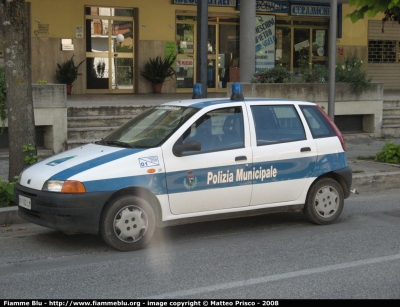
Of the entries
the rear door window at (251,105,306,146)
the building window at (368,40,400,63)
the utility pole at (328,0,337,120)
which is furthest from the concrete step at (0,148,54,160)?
the building window at (368,40,400,63)

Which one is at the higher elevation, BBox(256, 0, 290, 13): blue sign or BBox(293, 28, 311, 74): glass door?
BBox(256, 0, 290, 13): blue sign

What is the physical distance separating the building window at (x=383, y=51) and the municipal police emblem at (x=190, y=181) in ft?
64.8

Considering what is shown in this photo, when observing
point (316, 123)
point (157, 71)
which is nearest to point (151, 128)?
point (316, 123)

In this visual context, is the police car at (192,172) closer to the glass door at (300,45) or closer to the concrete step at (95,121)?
the concrete step at (95,121)

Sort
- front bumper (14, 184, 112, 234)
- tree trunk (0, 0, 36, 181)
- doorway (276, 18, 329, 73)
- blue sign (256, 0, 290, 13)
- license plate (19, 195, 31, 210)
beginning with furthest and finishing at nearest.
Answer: doorway (276, 18, 329, 73) → blue sign (256, 0, 290, 13) → tree trunk (0, 0, 36, 181) → license plate (19, 195, 31, 210) → front bumper (14, 184, 112, 234)

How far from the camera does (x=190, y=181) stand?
7.33 meters

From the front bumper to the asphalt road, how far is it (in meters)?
0.34

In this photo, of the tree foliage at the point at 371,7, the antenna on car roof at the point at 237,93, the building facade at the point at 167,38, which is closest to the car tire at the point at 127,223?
the antenna on car roof at the point at 237,93

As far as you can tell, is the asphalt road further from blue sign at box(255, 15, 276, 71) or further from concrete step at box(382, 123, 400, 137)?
blue sign at box(255, 15, 276, 71)

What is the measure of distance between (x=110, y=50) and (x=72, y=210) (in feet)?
47.6

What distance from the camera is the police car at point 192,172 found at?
6.94 meters

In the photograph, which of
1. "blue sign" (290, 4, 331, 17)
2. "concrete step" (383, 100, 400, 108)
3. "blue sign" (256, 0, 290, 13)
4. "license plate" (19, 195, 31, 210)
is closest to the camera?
"license plate" (19, 195, 31, 210)

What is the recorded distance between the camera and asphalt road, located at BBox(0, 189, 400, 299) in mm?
5715

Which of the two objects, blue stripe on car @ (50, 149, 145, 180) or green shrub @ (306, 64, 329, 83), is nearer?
blue stripe on car @ (50, 149, 145, 180)
